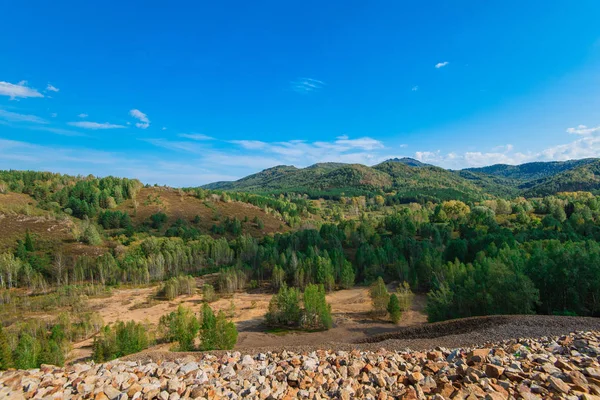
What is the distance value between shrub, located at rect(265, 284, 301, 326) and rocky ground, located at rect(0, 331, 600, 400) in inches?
1431

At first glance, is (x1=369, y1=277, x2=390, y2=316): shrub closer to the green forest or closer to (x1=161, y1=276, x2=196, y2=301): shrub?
the green forest

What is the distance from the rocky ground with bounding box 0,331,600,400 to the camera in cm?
927

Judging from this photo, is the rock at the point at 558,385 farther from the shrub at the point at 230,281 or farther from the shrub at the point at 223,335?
the shrub at the point at 230,281

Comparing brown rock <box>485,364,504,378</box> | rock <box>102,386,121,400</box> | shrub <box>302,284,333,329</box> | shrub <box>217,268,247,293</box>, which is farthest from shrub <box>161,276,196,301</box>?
brown rock <box>485,364,504,378</box>

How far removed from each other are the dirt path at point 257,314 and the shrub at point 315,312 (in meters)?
1.94

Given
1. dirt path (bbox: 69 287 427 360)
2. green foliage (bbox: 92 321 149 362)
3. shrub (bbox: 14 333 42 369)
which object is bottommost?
dirt path (bbox: 69 287 427 360)

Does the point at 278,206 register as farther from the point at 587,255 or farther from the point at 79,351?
the point at 587,255

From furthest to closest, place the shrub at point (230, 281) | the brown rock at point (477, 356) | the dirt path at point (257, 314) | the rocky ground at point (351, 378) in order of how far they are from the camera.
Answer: the shrub at point (230, 281)
the dirt path at point (257, 314)
the brown rock at point (477, 356)
the rocky ground at point (351, 378)

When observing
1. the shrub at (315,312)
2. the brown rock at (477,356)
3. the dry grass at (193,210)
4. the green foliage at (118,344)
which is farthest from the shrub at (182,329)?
the dry grass at (193,210)

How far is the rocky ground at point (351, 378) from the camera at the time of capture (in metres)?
9.27

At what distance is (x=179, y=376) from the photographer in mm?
11992

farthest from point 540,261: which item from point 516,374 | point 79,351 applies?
point 79,351

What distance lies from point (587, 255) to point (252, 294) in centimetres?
6450

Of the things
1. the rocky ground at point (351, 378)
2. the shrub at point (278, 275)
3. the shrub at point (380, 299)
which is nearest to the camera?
the rocky ground at point (351, 378)
